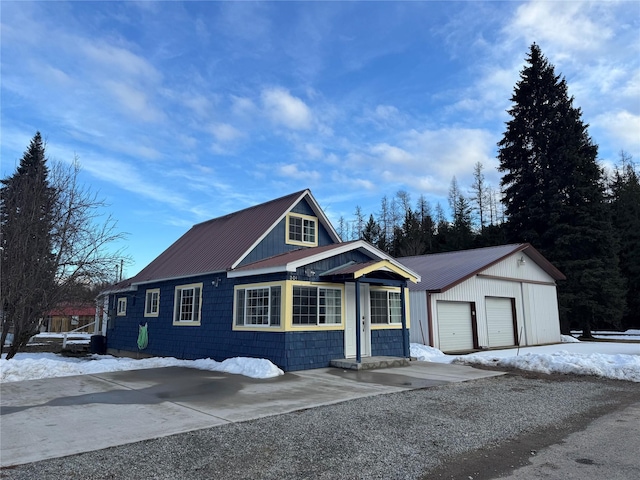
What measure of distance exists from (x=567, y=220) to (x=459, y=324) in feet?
57.0

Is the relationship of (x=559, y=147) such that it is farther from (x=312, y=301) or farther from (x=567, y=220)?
(x=312, y=301)

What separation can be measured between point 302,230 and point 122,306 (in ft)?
32.6

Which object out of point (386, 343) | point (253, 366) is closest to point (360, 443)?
point (253, 366)

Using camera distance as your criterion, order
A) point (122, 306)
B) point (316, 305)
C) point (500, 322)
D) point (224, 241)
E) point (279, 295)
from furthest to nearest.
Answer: point (500, 322), point (122, 306), point (224, 241), point (316, 305), point (279, 295)

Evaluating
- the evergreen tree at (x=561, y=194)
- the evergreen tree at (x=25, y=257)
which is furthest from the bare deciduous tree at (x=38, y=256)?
the evergreen tree at (x=561, y=194)

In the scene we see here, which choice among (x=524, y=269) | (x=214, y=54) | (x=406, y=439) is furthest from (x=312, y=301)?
(x=524, y=269)

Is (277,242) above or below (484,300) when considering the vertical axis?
above

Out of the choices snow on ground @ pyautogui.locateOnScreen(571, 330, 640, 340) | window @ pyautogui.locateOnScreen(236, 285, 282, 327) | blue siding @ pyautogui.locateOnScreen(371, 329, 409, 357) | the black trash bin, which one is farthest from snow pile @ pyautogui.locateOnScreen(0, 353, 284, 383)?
snow on ground @ pyautogui.locateOnScreen(571, 330, 640, 340)

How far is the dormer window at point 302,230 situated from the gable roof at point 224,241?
373 millimetres

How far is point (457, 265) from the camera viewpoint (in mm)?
20375

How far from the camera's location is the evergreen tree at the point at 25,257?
42.4 feet

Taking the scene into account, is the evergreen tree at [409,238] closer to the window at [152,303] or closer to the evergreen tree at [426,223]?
the evergreen tree at [426,223]

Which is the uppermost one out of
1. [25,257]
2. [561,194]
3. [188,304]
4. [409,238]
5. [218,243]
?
[561,194]

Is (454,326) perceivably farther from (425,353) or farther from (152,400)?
(152,400)
